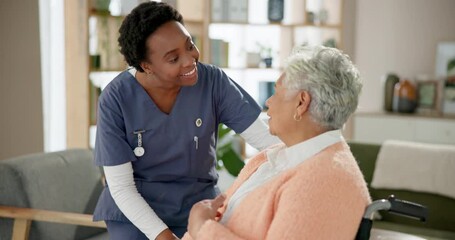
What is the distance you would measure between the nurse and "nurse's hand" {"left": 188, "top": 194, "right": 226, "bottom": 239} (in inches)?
8.7

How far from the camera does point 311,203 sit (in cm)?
119

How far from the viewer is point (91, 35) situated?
3.63m

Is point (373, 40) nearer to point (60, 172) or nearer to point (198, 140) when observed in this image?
point (60, 172)

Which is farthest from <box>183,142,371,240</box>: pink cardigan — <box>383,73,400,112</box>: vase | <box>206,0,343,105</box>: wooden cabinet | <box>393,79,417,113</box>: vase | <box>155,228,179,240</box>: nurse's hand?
<box>383,73,400,112</box>: vase

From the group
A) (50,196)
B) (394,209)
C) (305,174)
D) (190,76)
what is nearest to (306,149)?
(305,174)

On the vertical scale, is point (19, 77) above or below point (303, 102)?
below

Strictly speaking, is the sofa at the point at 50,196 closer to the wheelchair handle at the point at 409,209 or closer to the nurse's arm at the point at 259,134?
the nurse's arm at the point at 259,134

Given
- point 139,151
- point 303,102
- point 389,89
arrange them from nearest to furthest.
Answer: point 303,102 < point 139,151 < point 389,89

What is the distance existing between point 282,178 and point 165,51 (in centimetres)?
48

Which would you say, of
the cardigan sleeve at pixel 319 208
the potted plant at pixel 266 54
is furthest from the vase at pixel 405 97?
the cardigan sleeve at pixel 319 208

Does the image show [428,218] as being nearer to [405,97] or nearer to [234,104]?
[234,104]

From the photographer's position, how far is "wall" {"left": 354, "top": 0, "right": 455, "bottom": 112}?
506cm

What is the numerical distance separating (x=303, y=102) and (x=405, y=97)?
3.79 meters

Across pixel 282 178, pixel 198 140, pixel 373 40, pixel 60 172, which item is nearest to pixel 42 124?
pixel 60 172
